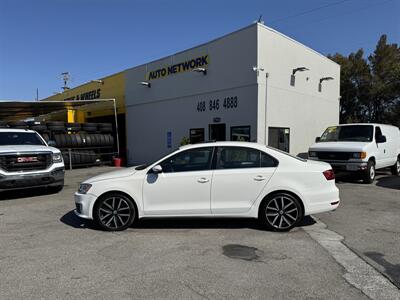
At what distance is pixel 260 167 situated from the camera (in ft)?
20.4

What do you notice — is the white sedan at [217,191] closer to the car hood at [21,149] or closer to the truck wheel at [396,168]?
the car hood at [21,149]

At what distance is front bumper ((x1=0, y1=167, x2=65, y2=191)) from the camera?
905 cm

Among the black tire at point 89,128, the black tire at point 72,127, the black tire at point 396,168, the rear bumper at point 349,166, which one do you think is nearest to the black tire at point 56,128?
the black tire at point 72,127

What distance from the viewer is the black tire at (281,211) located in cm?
612

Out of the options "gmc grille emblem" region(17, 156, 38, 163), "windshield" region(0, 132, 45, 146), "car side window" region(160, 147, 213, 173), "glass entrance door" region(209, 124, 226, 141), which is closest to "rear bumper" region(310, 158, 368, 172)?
"glass entrance door" region(209, 124, 226, 141)

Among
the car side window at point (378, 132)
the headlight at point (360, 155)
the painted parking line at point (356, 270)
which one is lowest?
the painted parking line at point (356, 270)

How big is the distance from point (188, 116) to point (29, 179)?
378 inches

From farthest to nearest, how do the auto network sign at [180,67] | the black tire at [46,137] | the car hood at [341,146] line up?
the black tire at [46,137] → the auto network sign at [180,67] → the car hood at [341,146]

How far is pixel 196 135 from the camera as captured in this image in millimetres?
17297

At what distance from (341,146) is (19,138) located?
10.8 meters

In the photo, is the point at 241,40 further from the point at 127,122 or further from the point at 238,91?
the point at 127,122

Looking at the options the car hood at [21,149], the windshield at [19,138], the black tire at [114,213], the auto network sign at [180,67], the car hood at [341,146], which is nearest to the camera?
the black tire at [114,213]

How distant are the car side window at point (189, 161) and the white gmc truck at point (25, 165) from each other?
199 inches

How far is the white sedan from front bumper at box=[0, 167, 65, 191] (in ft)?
13.1
